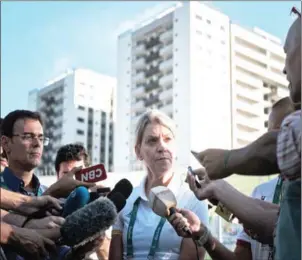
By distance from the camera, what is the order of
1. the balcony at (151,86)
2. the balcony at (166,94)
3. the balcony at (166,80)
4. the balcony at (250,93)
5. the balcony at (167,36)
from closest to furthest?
the balcony at (166,94) < the balcony at (166,80) < the balcony at (167,36) < the balcony at (151,86) < the balcony at (250,93)

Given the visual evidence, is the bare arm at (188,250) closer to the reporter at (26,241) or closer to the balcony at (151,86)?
the reporter at (26,241)

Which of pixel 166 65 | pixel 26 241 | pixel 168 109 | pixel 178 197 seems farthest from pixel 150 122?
pixel 166 65

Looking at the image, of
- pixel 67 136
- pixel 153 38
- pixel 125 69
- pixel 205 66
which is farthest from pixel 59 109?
pixel 205 66

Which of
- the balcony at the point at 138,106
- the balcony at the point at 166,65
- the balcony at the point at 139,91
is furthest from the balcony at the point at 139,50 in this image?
the balcony at the point at 138,106

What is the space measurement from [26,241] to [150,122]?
889mm

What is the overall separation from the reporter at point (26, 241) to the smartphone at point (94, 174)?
1.36ft

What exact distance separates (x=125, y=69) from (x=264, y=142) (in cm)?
5597

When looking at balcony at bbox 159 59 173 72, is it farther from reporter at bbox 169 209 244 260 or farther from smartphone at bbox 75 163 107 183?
Result: reporter at bbox 169 209 244 260

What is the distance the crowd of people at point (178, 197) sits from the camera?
1181 mm

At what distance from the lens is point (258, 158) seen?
126 cm

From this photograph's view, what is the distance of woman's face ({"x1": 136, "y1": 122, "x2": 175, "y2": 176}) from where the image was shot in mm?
2291

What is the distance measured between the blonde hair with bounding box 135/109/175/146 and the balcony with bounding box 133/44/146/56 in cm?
5402

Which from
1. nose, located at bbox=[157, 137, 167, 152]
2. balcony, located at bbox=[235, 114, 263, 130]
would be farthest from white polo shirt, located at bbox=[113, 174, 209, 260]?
balcony, located at bbox=[235, 114, 263, 130]

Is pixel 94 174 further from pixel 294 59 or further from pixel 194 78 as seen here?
pixel 194 78
